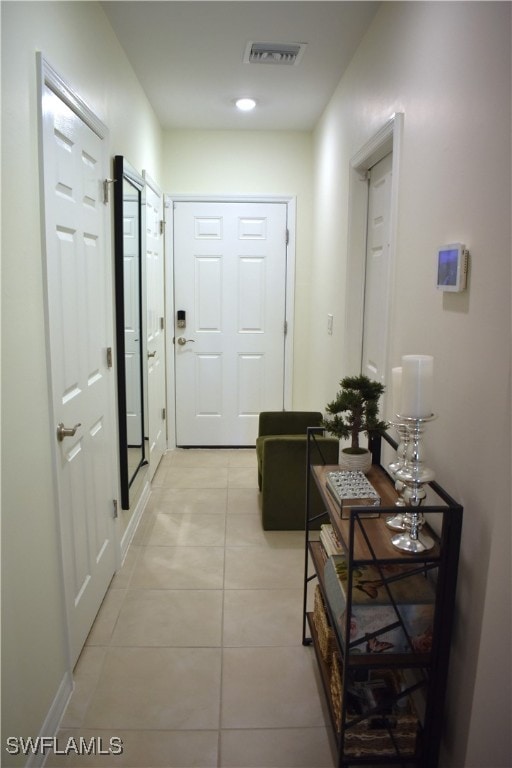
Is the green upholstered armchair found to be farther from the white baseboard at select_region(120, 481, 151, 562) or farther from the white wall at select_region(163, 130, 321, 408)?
the white wall at select_region(163, 130, 321, 408)

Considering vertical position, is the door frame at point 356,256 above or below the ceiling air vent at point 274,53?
below

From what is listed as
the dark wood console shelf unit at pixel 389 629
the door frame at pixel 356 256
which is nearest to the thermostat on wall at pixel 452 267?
the dark wood console shelf unit at pixel 389 629

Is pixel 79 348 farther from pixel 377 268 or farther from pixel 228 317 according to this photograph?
pixel 228 317

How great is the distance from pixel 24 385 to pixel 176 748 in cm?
124

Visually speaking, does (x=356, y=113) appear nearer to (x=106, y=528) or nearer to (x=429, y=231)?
(x=429, y=231)

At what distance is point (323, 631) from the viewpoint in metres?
2.01

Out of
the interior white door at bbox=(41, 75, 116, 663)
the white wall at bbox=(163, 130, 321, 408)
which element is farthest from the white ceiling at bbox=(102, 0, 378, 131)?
the interior white door at bbox=(41, 75, 116, 663)

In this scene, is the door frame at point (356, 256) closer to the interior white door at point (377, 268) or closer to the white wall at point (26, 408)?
the interior white door at point (377, 268)

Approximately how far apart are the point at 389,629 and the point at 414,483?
40 cm

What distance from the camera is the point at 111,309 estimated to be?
2697 millimetres

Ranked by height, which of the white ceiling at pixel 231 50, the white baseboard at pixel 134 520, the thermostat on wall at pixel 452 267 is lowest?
the white baseboard at pixel 134 520

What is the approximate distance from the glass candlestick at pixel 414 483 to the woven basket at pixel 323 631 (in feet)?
1.88

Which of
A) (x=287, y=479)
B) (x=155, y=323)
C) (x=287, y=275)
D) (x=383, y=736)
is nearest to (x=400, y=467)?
(x=383, y=736)

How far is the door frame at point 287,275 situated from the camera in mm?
4652
